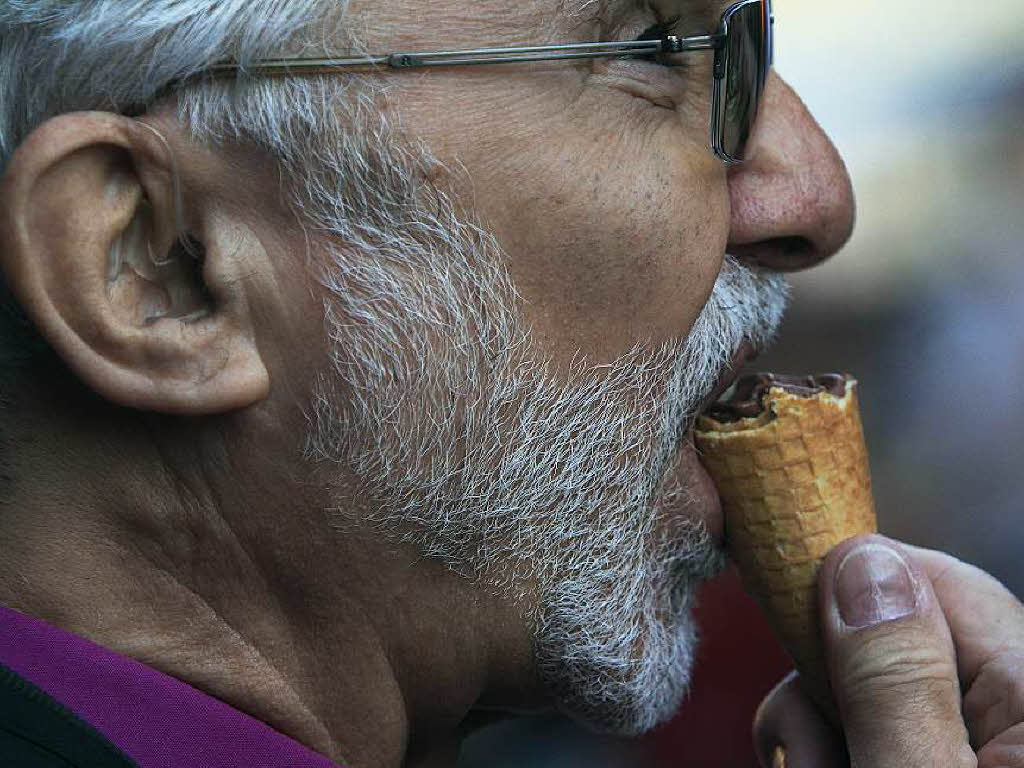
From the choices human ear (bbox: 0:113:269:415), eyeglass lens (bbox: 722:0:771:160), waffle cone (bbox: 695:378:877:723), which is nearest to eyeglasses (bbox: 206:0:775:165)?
eyeglass lens (bbox: 722:0:771:160)

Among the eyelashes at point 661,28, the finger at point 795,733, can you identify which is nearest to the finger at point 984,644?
the finger at point 795,733

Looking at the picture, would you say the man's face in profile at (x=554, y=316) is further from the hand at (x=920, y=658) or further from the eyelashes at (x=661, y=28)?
the hand at (x=920, y=658)

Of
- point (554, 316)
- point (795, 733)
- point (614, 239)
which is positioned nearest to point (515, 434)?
point (554, 316)

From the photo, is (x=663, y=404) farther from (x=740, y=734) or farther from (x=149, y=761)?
(x=740, y=734)

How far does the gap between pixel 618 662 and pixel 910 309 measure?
14.9ft

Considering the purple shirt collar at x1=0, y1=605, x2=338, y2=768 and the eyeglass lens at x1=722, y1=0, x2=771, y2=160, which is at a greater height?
the eyeglass lens at x1=722, y1=0, x2=771, y2=160

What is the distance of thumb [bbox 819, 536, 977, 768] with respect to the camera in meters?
1.83

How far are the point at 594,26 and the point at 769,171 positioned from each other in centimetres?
41

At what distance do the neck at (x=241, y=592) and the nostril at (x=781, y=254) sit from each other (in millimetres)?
752

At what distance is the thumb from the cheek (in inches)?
19.7

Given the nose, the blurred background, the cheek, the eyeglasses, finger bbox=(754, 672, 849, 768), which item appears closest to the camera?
the cheek

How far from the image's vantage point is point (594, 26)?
1.82 meters

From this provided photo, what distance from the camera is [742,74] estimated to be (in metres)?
1.94

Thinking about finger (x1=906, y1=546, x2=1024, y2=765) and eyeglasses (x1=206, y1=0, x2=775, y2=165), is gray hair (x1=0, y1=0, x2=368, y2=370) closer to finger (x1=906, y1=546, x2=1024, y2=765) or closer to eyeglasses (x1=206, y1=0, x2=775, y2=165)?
eyeglasses (x1=206, y1=0, x2=775, y2=165)
